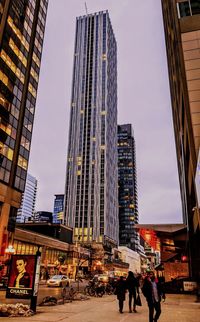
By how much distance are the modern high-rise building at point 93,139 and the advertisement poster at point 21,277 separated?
11165 cm

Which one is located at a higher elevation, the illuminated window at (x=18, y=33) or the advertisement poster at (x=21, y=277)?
the illuminated window at (x=18, y=33)

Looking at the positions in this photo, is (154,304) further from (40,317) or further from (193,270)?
(193,270)

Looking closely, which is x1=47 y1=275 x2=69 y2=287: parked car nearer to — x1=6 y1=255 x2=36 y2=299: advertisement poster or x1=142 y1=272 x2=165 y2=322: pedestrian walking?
x1=6 y1=255 x2=36 y2=299: advertisement poster

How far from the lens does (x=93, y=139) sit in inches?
5738

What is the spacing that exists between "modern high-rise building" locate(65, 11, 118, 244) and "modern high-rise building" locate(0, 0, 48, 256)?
3234 inches

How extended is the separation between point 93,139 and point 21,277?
13429 cm

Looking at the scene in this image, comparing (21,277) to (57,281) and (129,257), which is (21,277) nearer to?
(57,281)

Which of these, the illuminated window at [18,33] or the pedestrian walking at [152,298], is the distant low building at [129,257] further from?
the pedestrian walking at [152,298]

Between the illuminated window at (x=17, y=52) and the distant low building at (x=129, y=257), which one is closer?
the illuminated window at (x=17, y=52)

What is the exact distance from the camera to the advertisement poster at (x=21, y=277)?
40.2ft

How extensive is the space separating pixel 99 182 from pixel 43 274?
272ft

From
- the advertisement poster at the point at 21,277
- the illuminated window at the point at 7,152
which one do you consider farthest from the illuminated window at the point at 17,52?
the advertisement poster at the point at 21,277

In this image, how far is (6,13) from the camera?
47781 millimetres

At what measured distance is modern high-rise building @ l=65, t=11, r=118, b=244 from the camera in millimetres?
134375
